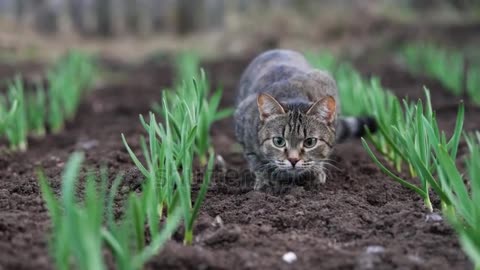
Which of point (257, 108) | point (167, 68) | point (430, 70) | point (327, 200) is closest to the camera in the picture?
point (327, 200)

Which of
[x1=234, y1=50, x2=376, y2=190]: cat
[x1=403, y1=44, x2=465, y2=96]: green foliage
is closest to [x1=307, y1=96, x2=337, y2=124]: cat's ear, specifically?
[x1=234, y1=50, x2=376, y2=190]: cat

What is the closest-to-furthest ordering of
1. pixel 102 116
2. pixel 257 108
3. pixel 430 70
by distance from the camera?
pixel 257 108, pixel 102 116, pixel 430 70

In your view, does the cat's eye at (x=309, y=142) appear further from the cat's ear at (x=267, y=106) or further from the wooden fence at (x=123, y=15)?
the wooden fence at (x=123, y=15)

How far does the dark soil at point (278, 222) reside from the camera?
6.65 feet

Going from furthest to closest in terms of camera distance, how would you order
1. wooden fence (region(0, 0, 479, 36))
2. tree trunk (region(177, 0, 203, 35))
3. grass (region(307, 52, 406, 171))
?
tree trunk (region(177, 0, 203, 35))
wooden fence (region(0, 0, 479, 36))
grass (region(307, 52, 406, 171))

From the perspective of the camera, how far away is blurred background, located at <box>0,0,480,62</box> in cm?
1070

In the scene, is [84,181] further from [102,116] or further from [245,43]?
[245,43]

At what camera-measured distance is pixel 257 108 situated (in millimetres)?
3514

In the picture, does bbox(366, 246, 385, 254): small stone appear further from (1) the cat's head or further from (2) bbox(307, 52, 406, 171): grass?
(1) the cat's head

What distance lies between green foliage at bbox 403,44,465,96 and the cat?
2.28 meters

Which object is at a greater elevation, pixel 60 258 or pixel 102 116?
pixel 60 258

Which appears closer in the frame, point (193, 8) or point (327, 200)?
point (327, 200)

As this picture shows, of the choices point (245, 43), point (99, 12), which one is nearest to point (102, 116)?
point (245, 43)

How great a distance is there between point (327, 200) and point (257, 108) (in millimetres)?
899
